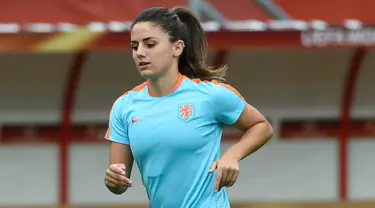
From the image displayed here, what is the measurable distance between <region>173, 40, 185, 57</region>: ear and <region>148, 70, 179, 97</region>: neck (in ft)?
0.25

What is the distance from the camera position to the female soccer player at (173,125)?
13.8ft

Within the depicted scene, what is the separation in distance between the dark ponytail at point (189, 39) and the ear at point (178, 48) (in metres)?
0.02

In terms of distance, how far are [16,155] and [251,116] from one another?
6.29 m

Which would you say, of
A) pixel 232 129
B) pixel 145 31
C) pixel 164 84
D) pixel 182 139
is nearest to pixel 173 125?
pixel 182 139

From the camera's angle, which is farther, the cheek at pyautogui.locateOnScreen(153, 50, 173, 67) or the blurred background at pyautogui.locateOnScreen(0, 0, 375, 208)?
the blurred background at pyautogui.locateOnScreen(0, 0, 375, 208)

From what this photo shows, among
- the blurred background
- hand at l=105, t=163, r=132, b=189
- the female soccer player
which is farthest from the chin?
the blurred background

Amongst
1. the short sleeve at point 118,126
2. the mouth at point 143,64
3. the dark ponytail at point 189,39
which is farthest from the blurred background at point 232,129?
the mouth at point 143,64

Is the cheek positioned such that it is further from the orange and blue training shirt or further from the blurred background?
the blurred background

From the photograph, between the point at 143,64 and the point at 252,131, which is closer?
the point at 143,64

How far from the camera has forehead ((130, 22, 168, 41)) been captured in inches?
165

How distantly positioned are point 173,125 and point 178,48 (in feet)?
1.10

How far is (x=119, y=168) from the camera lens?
407 centimetres

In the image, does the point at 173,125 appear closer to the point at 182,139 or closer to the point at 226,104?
the point at 182,139

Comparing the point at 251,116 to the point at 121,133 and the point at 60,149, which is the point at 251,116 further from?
the point at 60,149
